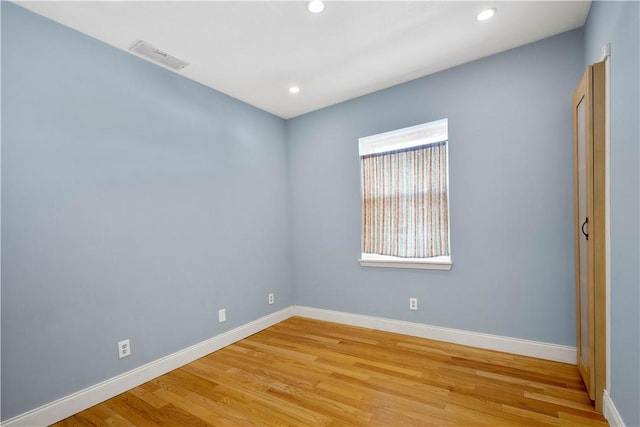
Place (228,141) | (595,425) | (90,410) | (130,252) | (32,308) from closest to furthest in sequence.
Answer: (595,425) → (32,308) → (90,410) → (130,252) → (228,141)

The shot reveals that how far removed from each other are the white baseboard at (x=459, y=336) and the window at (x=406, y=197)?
2.10 ft

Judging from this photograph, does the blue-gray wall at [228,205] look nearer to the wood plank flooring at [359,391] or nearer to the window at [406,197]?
the window at [406,197]

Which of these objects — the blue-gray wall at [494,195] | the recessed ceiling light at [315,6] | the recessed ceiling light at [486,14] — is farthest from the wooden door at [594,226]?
the recessed ceiling light at [315,6]

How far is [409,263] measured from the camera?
122 inches

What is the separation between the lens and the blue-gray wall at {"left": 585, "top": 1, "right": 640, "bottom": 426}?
132 centimetres

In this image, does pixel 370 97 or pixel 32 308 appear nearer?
pixel 32 308

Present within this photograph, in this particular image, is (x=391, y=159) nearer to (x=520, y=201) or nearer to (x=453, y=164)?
(x=453, y=164)

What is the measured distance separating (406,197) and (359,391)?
1.94 meters

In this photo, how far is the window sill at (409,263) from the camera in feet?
9.52

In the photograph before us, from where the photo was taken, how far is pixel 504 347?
261 centimetres

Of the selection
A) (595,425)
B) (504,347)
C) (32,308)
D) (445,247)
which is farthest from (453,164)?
(32,308)

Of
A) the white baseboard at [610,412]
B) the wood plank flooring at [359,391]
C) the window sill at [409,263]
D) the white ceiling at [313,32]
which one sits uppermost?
the white ceiling at [313,32]

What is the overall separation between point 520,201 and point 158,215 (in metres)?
3.17

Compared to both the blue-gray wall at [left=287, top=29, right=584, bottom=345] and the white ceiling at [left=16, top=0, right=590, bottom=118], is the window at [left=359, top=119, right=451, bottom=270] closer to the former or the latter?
the blue-gray wall at [left=287, top=29, right=584, bottom=345]
